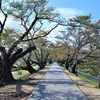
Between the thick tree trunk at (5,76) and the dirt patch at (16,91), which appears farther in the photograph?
the thick tree trunk at (5,76)

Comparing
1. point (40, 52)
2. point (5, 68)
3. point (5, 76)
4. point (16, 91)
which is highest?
point (40, 52)

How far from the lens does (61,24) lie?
23.0 metres

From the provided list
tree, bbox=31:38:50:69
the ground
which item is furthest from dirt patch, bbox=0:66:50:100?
tree, bbox=31:38:50:69

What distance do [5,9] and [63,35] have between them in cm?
3388

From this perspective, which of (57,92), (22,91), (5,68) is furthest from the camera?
(5,68)

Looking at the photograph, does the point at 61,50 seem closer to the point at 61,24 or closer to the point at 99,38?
the point at 99,38

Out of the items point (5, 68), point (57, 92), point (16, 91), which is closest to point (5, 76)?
point (5, 68)

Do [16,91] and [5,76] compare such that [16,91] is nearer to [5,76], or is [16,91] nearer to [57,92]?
[57,92]

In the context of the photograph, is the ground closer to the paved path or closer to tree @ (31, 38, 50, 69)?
the paved path

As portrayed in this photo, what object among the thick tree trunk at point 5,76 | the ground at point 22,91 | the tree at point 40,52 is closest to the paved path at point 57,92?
the ground at point 22,91

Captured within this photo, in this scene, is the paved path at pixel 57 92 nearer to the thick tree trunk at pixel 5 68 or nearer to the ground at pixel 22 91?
the ground at pixel 22 91

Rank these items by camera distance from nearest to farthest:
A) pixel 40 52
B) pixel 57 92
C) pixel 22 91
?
pixel 57 92, pixel 22 91, pixel 40 52

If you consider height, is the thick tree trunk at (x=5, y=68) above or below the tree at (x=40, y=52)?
below

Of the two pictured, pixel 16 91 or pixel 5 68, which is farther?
pixel 5 68
